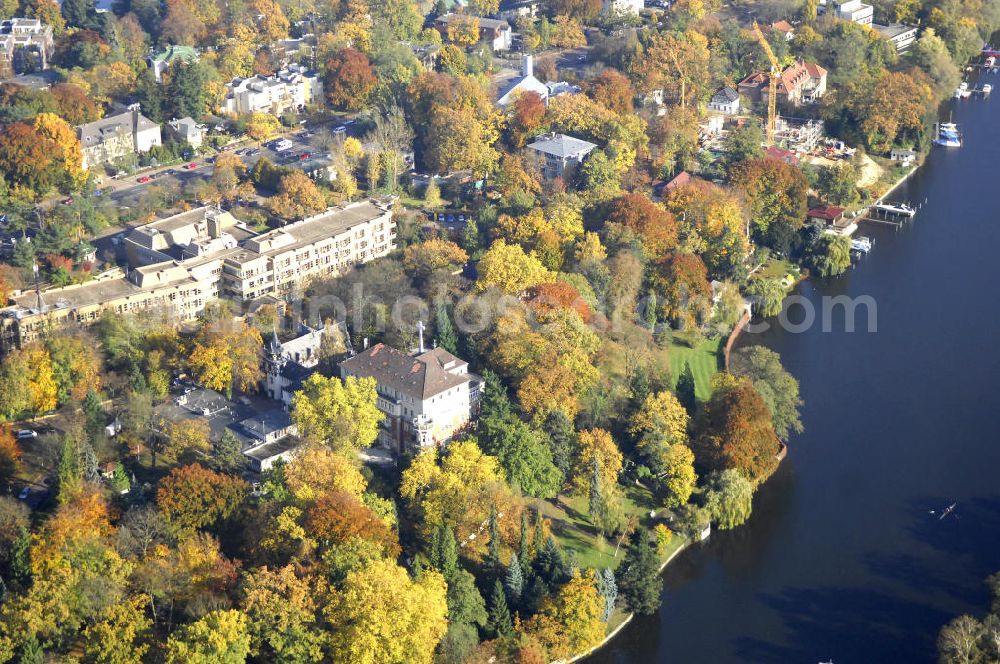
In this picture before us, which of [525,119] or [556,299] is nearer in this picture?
[556,299]

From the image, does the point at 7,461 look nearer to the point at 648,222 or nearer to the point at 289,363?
the point at 289,363

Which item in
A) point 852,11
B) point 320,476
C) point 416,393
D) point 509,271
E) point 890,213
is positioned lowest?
point 890,213

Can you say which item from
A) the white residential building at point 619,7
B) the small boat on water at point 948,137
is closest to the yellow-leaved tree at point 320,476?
the small boat on water at point 948,137

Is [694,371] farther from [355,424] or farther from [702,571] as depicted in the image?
[355,424]

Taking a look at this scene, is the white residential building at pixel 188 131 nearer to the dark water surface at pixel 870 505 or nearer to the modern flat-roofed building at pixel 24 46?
the modern flat-roofed building at pixel 24 46

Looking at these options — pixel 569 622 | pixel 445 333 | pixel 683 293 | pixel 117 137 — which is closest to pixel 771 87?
pixel 683 293

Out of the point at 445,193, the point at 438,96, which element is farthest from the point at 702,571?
the point at 438,96

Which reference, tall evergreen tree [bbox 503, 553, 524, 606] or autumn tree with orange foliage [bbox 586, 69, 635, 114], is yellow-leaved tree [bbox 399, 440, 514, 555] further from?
autumn tree with orange foliage [bbox 586, 69, 635, 114]
